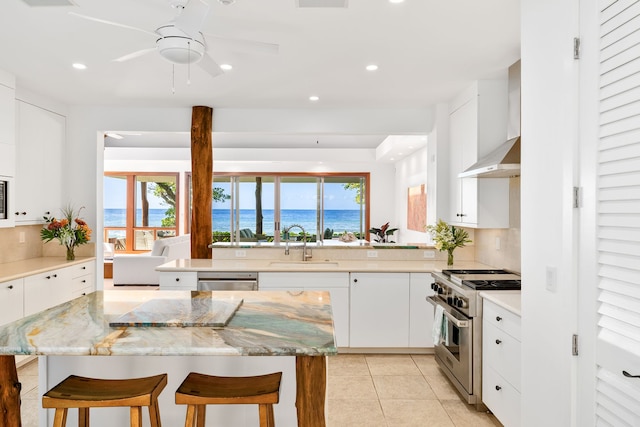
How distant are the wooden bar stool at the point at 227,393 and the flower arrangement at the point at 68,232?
3.27 meters

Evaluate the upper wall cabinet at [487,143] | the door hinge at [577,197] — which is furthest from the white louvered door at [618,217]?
the upper wall cabinet at [487,143]

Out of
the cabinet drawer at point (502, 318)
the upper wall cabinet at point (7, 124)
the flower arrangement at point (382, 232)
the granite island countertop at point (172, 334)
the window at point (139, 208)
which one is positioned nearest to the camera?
the granite island countertop at point (172, 334)

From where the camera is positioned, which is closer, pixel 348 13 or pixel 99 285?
pixel 348 13

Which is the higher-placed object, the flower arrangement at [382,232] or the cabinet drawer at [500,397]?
the flower arrangement at [382,232]

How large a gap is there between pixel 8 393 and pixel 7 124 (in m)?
2.87

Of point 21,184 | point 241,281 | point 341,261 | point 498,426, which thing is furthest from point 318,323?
point 21,184

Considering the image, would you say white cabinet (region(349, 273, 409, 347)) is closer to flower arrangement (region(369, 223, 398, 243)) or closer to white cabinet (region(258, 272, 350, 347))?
white cabinet (region(258, 272, 350, 347))

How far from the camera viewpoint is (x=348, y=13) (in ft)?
8.34

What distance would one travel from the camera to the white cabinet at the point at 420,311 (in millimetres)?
4078

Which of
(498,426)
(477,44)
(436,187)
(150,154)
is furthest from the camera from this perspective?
(150,154)

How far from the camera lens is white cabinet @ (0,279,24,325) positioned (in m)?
3.35

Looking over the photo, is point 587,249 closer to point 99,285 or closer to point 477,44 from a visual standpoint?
point 477,44

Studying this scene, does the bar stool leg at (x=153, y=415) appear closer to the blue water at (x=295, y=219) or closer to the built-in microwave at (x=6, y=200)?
the built-in microwave at (x=6, y=200)

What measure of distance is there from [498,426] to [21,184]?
4.57 m
